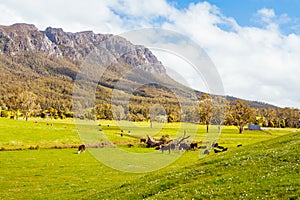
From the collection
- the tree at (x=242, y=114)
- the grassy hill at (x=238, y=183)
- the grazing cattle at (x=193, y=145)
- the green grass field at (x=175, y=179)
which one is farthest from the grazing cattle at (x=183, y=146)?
the tree at (x=242, y=114)

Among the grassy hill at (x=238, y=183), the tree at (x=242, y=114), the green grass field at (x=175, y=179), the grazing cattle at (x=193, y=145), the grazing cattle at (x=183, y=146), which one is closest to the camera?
the grassy hill at (x=238, y=183)

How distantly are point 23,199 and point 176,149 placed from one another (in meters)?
49.7

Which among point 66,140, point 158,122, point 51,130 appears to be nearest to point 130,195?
point 158,122

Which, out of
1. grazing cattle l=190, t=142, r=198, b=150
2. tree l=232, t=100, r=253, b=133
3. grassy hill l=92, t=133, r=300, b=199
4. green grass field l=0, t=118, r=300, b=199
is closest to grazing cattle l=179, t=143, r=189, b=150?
grazing cattle l=190, t=142, r=198, b=150

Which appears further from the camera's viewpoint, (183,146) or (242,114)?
(242,114)

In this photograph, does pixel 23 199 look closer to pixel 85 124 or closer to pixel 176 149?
pixel 176 149

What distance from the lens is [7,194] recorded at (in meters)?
29.1

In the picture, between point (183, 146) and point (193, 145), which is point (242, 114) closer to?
point (193, 145)

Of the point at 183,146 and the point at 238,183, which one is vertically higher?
the point at 238,183

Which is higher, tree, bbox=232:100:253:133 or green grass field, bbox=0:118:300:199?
tree, bbox=232:100:253:133

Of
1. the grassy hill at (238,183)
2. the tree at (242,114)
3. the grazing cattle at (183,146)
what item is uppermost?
the tree at (242,114)

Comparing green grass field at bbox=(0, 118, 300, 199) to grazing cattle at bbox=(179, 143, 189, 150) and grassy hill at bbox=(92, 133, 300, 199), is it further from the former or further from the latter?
grazing cattle at bbox=(179, 143, 189, 150)

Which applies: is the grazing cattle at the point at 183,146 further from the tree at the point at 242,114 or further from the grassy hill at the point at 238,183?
the tree at the point at 242,114

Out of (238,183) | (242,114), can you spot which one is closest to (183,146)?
(238,183)
